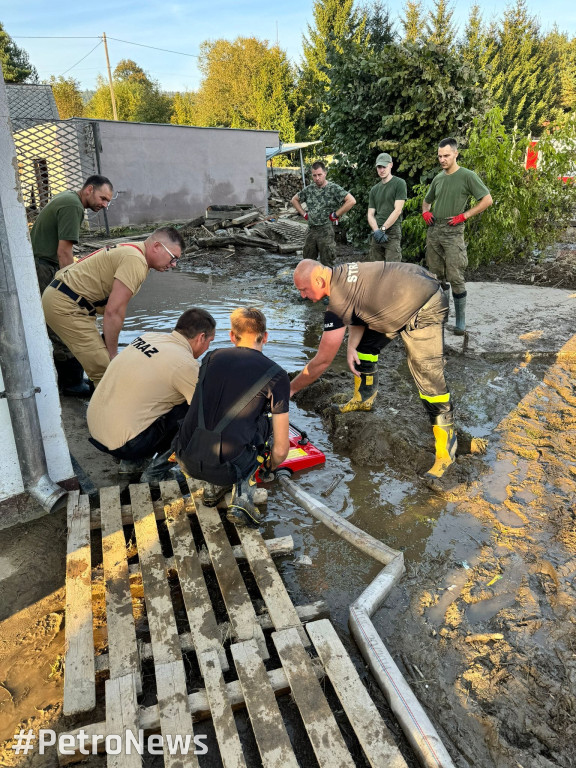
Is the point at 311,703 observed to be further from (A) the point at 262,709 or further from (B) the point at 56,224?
(B) the point at 56,224

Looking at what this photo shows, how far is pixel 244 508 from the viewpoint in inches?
118

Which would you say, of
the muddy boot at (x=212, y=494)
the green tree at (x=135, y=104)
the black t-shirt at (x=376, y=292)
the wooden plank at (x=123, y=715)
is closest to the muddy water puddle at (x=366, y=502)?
the muddy boot at (x=212, y=494)

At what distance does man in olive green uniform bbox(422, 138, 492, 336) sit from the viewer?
19.4 ft

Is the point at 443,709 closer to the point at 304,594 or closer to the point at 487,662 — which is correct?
the point at 487,662

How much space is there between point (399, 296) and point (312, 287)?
25.2 inches

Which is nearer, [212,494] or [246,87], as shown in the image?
[212,494]

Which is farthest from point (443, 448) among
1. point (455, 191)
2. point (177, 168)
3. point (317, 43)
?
point (317, 43)

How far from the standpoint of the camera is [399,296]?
363 centimetres

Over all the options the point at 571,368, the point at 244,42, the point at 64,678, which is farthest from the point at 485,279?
the point at 244,42

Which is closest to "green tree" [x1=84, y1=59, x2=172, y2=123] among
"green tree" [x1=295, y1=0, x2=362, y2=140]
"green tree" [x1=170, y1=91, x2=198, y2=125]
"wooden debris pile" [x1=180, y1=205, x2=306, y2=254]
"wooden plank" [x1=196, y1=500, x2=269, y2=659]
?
"green tree" [x1=170, y1=91, x2=198, y2=125]

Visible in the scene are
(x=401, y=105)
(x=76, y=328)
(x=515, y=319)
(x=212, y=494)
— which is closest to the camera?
(x=212, y=494)

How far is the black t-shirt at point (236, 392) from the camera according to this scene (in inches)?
111

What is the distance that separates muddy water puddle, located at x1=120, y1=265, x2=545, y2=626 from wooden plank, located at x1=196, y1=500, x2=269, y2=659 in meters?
0.34

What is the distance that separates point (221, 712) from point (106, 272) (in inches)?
128
